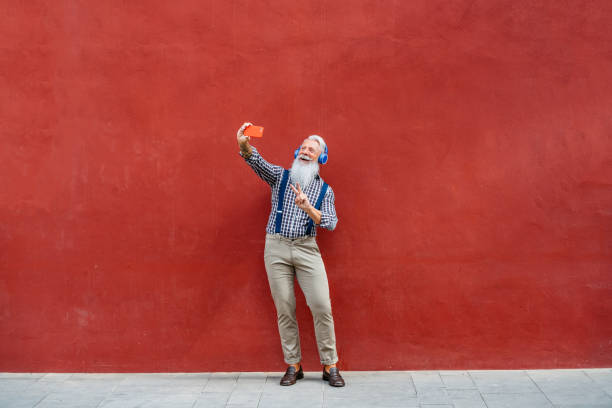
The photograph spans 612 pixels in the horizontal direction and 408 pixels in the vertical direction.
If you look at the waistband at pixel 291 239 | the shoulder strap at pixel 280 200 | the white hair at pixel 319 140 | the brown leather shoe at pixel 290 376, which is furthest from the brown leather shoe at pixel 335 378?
the white hair at pixel 319 140

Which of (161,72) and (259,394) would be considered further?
(161,72)

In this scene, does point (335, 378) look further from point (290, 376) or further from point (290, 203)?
point (290, 203)

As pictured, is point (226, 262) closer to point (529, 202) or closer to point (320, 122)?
point (320, 122)

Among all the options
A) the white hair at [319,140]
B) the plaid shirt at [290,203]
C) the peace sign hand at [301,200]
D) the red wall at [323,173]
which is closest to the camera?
the peace sign hand at [301,200]

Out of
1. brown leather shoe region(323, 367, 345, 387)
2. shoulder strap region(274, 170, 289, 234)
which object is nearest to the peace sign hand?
shoulder strap region(274, 170, 289, 234)

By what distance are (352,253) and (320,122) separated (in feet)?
3.14

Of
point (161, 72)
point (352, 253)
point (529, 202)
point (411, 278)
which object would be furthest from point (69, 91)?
point (529, 202)

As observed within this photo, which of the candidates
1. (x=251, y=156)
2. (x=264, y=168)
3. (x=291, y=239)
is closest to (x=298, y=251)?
(x=291, y=239)

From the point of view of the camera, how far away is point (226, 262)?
14.6 feet

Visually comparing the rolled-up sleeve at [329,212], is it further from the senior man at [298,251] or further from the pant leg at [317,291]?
the pant leg at [317,291]

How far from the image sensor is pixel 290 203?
418 centimetres

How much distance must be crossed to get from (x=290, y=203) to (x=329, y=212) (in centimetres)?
27

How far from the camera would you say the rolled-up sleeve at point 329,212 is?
4045 mm

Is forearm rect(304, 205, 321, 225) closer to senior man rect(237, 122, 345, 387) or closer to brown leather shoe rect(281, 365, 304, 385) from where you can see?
senior man rect(237, 122, 345, 387)
